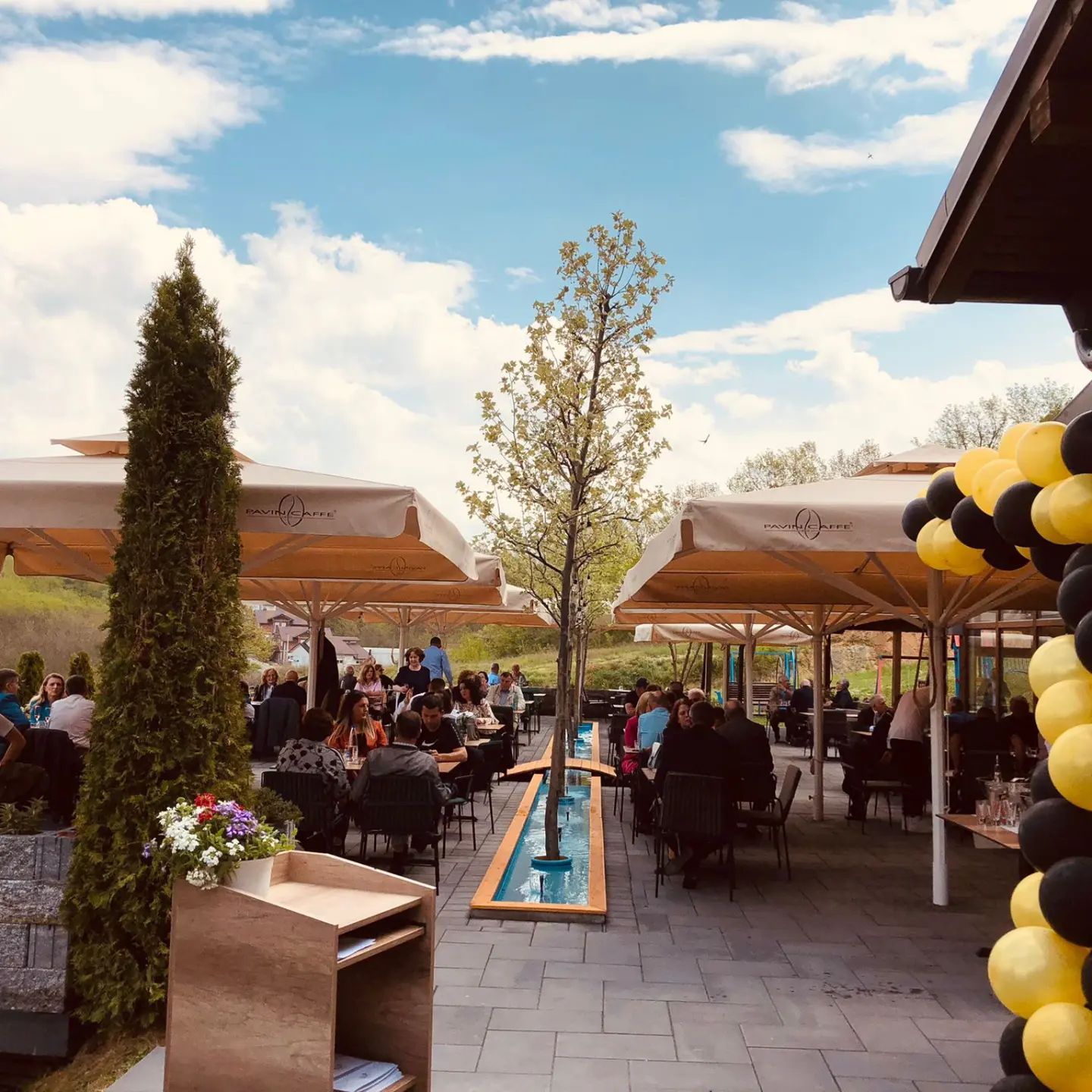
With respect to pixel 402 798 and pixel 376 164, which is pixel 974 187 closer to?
pixel 402 798

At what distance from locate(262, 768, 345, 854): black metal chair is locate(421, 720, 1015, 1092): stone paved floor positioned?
97 centimetres

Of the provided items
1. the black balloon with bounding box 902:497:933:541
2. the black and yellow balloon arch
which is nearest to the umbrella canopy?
the black balloon with bounding box 902:497:933:541

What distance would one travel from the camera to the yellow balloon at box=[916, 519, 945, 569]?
3.04 m

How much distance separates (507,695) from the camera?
61.9 ft

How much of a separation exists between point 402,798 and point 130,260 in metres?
8.02

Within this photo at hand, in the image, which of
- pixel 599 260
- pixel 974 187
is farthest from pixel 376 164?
pixel 974 187

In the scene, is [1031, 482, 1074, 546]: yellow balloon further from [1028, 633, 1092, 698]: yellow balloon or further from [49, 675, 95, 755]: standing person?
[49, 675, 95, 755]: standing person

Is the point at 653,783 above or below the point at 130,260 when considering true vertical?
below

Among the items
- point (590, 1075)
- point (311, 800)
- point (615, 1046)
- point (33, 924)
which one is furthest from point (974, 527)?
point (311, 800)

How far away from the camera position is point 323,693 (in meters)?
12.3

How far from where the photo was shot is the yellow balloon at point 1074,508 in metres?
Answer: 2.12

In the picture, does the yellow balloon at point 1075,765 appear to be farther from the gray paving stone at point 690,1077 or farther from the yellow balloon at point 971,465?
the gray paving stone at point 690,1077

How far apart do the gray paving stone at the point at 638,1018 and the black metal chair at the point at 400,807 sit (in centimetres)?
251

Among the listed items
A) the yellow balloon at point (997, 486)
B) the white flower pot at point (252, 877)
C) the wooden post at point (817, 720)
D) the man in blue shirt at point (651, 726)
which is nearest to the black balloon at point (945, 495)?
the yellow balloon at point (997, 486)
